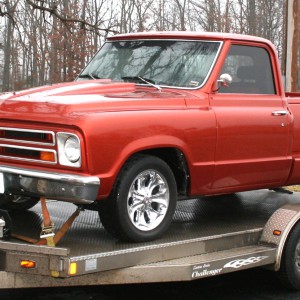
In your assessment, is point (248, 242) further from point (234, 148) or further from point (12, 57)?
point (12, 57)

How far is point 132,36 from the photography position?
19.4 feet

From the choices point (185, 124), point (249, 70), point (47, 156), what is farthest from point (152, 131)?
point (249, 70)

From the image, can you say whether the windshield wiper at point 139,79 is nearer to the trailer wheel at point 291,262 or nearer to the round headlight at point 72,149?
the round headlight at point 72,149

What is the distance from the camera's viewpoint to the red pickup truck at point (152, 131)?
418 centimetres

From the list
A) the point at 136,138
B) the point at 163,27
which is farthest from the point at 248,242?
the point at 163,27

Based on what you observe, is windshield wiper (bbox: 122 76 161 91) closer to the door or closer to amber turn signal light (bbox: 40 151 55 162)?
the door

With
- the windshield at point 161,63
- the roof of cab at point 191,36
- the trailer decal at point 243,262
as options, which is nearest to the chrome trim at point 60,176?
the trailer decal at point 243,262

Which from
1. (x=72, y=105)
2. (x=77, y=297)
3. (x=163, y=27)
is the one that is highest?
(x=163, y=27)

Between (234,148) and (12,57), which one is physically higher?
(12,57)

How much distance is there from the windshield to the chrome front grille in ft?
4.72

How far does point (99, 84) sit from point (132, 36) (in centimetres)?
108

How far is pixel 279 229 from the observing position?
5.25 metres

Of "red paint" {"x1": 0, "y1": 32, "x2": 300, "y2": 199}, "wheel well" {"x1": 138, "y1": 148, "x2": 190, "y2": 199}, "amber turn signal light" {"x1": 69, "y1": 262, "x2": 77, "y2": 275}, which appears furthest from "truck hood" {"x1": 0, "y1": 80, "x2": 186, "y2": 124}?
"amber turn signal light" {"x1": 69, "y1": 262, "x2": 77, "y2": 275}

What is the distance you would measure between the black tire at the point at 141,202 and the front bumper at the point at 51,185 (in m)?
0.30
